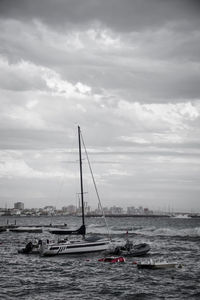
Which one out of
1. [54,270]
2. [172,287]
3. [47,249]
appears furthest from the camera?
[47,249]

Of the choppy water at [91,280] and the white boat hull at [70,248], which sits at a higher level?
the white boat hull at [70,248]

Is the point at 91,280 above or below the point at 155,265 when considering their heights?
below

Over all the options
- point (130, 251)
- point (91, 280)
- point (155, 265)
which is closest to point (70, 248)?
point (130, 251)

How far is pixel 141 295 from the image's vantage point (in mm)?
27609

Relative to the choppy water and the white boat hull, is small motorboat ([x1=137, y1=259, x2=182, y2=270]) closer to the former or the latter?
the choppy water

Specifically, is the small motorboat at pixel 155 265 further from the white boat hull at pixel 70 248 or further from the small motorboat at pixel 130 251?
the white boat hull at pixel 70 248

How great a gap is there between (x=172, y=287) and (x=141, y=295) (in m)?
3.47

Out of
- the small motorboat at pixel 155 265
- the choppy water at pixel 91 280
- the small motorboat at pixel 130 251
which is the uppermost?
the small motorboat at pixel 130 251

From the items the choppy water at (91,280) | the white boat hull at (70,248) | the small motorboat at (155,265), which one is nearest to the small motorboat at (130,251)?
the choppy water at (91,280)

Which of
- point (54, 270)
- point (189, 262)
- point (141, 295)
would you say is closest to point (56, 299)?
point (141, 295)

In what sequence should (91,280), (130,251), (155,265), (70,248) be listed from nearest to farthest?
(91,280)
(155,265)
(130,251)
(70,248)

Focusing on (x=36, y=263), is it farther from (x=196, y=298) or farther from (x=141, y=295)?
(x=196, y=298)

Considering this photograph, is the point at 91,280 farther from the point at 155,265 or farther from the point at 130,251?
the point at 130,251

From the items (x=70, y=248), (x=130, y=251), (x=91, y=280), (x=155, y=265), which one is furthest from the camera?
(x=70, y=248)
